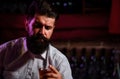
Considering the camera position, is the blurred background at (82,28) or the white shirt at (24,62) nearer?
the white shirt at (24,62)

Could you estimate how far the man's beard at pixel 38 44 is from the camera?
1.58m

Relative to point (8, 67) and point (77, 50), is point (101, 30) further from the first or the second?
point (8, 67)

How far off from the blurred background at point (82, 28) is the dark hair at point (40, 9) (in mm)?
1564

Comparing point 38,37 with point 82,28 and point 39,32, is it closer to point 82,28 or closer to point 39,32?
point 39,32

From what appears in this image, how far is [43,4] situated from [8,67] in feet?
1.32

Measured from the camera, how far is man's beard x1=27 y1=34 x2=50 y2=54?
1579mm

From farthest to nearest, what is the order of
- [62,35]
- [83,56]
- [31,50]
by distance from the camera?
[62,35]
[83,56]
[31,50]

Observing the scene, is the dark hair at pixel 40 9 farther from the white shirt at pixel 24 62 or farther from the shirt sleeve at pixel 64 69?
the shirt sleeve at pixel 64 69

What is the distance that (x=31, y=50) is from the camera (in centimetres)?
160

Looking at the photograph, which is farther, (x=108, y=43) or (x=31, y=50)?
(x=108, y=43)

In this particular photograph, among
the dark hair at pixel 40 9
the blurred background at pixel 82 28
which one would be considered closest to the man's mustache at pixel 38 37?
the dark hair at pixel 40 9

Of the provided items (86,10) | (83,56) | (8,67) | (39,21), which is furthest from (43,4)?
(86,10)

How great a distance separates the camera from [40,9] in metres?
1.68

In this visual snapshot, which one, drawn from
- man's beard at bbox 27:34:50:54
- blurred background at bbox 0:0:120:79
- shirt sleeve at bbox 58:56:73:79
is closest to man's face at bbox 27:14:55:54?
man's beard at bbox 27:34:50:54
